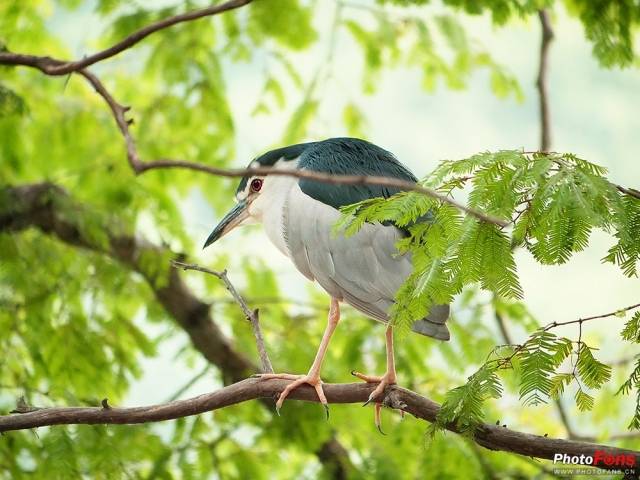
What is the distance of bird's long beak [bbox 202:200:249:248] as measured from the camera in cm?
346

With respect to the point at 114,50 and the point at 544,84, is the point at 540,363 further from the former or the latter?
the point at 544,84

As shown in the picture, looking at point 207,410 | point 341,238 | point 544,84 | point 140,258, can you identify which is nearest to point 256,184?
point 341,238

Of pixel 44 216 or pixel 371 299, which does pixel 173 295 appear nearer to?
pixel 44 216

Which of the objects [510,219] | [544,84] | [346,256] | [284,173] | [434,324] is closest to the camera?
[284,173]

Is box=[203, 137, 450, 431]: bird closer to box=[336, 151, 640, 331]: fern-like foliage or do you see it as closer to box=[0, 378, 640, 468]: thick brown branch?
box=[0, 378, 640, 468]: thick brown branch

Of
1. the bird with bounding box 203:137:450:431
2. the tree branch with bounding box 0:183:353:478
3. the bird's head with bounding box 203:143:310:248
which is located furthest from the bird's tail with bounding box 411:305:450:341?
the tree branch with bounding box 0:183:353:478

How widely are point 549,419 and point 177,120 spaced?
3.01m

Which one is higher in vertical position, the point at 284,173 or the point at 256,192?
the point at 256,192

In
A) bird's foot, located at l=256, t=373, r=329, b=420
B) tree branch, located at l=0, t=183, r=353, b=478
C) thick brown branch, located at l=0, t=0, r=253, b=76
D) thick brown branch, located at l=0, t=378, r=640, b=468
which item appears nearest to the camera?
thick brown branch, located at l=0, t=378, r=640, b=468

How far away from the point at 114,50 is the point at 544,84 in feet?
10.4

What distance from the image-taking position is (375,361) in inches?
195

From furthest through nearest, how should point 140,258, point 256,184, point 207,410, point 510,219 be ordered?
1. point 140,258
2. point 256,184
3. point 207,410
4. point 510,219

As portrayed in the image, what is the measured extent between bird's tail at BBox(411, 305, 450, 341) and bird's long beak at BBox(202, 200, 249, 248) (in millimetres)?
926

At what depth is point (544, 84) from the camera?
17.2ft
